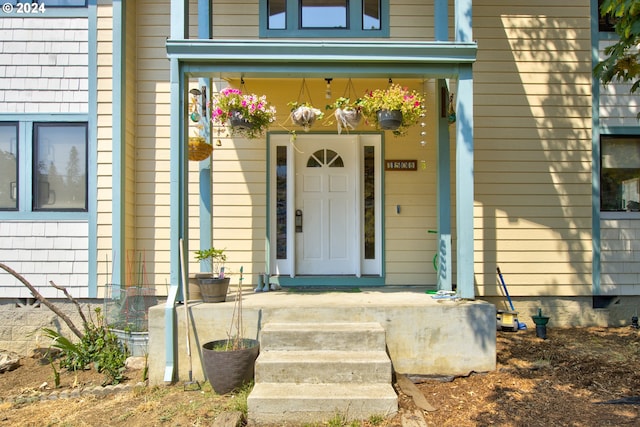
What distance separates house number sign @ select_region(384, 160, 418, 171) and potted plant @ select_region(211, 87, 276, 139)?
204 cm

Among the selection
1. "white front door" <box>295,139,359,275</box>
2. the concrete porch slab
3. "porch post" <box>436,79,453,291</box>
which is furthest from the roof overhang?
the concrete porch slab

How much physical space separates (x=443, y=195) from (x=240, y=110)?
2.51m

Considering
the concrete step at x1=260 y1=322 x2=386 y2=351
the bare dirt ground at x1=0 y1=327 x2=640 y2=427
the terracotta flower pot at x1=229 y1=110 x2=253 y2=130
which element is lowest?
the bare dirt ground at x1=0 y1=327 x2=640 y2=427

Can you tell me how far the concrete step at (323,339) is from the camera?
4102 mm

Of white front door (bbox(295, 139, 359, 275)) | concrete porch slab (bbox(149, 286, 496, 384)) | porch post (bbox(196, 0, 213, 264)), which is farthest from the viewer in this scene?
white front door (bbox(295, 139, 359, 275))

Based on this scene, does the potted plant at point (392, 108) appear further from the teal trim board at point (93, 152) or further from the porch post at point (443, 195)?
the teal trim board at point (93, 152)

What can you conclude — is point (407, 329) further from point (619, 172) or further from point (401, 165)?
point (619, 172)

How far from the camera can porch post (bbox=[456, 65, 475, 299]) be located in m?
4.53

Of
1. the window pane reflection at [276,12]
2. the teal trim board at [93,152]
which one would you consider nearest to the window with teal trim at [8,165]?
the teal trim board at [93,152]

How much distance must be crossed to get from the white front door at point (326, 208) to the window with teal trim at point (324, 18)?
1389 millimetres

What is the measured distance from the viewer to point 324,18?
6137 millimetres

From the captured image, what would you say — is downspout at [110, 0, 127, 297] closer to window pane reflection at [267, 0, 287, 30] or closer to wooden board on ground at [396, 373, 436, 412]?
window pane reflection at [267, 0, 287, 30]

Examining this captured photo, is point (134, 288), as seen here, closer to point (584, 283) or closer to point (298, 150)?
point (298, 150)

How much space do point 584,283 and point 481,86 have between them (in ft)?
9.55
